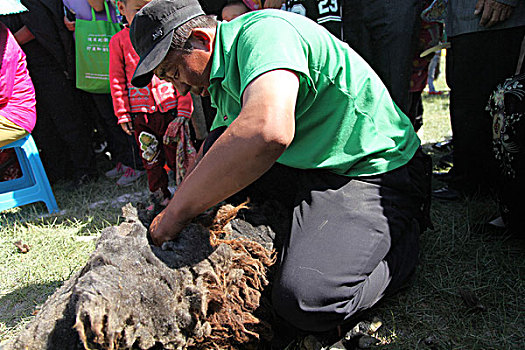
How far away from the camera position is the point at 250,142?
1342 mm

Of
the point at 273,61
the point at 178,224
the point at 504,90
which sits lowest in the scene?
the point at 178,224

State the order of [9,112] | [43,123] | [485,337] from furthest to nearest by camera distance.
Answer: [43,123] < [9,112] < [485,337]

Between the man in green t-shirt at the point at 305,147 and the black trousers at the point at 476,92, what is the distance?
0.84 m

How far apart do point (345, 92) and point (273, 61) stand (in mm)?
462

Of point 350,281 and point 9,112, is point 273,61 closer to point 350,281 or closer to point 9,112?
point 350,281

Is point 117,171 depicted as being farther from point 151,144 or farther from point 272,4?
point 272,4

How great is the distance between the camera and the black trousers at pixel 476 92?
2.34 m

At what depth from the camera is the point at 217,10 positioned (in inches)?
147

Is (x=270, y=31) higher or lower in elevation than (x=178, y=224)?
higher

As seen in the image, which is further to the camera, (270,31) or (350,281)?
(350,281)

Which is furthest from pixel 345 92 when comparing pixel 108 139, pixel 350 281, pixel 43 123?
pixel 43 123

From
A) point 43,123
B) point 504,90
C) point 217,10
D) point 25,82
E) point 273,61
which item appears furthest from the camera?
point 43,123

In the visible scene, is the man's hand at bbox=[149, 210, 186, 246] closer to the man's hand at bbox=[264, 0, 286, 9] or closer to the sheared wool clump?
the sheared wool clump

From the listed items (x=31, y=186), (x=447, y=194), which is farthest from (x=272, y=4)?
(x=31, y=186)
